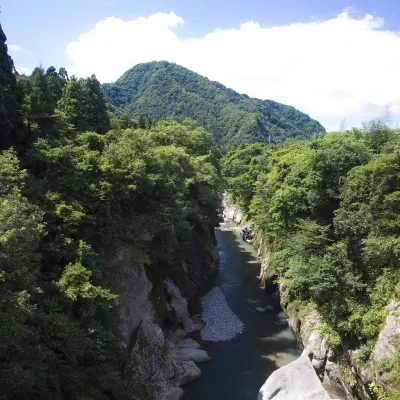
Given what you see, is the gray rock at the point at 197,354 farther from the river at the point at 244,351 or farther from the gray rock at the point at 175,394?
the gray rock at the point at 175,394

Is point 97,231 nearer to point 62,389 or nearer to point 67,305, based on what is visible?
point 67,305

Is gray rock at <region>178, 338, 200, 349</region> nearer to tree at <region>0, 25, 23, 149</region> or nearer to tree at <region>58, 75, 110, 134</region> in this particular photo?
tree at <region>0, 25, 23, 149</region>

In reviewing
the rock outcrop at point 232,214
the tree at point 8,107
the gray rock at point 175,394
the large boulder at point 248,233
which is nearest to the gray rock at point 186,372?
the gray rock at point 175,394

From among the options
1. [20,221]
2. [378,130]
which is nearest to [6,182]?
[20,221]

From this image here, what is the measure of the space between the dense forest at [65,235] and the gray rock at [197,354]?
644 centimetres

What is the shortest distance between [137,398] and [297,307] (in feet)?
44.3

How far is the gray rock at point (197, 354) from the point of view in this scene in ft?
80.8

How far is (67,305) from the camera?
15.8m

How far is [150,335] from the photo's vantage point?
22000 mm

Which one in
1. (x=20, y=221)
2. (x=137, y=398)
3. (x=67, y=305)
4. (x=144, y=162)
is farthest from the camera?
(x=144, y=162)

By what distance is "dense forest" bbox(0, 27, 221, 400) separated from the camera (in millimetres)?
12211

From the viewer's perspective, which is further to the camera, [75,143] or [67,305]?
[75,143]

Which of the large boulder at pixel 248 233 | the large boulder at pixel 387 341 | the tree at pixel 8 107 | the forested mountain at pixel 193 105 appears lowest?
the large boulder at pixel 387 341

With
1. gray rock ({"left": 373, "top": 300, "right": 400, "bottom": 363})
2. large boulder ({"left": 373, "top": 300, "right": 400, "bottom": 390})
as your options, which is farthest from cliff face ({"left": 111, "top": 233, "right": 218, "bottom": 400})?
gray rock ({"left": 373, "top": 300, "right": 400, "bottom": 363})
